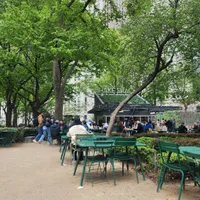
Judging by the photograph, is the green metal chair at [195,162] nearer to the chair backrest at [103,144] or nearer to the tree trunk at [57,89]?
the chair backrest at [103,144]

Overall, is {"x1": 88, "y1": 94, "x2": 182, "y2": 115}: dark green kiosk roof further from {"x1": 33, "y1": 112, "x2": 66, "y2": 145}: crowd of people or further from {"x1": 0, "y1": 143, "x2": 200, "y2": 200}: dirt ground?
{"x1": 0, "y1": 143, "x2": 200, "y2": 200}: dirt ground

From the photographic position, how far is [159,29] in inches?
398

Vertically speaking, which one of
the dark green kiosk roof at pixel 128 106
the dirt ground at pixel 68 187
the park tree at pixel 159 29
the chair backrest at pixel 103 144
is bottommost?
the dirt ground at pixel 68 187

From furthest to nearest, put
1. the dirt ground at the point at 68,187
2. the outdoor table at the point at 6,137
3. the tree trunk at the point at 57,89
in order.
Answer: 1. the tree trunk at the point at 57,89
2. the outdoor table at the point at 6,137
3. the dirt ground at the point at 68,187

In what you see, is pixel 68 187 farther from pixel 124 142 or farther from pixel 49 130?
pixel 49 130

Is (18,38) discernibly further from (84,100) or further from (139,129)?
(84,100)

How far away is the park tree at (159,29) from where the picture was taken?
976cm

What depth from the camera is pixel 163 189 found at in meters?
5.39

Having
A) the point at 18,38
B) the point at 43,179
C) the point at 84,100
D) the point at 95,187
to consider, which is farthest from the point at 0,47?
the point at 84,100

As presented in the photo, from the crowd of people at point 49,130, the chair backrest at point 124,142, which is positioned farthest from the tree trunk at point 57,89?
the chair backrest at point 124,142

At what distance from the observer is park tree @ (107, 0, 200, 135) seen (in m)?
9.76

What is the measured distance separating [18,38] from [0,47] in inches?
177

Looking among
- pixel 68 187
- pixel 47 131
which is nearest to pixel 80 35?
pixel 47 131

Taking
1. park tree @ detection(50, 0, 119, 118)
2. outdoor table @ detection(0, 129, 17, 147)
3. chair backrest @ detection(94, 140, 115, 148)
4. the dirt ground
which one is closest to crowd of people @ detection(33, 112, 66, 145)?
outdoor table @ detection(0, 129, 17, 147)
